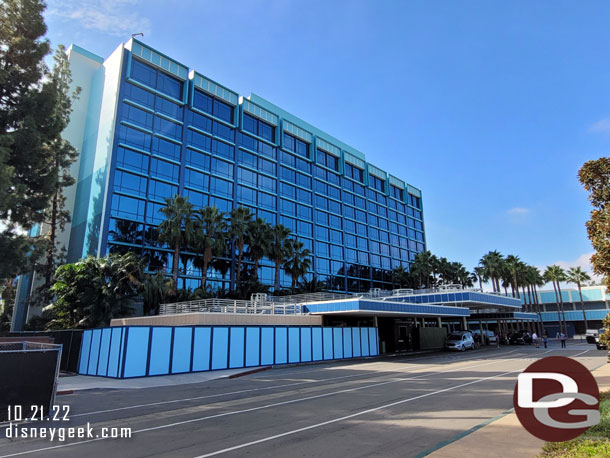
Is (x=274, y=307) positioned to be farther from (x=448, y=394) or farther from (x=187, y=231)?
(x=448, y=394)

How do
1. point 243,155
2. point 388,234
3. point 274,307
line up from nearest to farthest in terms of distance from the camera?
point 274,307
point 243,155
point 388,234

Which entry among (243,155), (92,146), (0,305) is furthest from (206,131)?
(0,305)

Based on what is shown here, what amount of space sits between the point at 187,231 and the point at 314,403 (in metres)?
31.0

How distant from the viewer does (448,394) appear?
12.9 meters

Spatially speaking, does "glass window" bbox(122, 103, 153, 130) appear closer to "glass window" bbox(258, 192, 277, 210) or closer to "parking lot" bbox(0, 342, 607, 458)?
"glass window" bbox(258, 192, 277, 210)

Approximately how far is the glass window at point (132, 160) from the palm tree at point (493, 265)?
65672mm

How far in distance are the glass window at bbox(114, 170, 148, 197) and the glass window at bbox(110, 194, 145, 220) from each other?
88cm

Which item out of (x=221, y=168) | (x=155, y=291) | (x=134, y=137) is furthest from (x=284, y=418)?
(x=221, y=168)

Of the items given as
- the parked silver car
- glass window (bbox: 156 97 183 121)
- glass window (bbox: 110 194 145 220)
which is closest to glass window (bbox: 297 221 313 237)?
glass window (bbox: 156 97 183 121)

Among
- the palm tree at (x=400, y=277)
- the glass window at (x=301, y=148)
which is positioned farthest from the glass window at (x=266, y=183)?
the palm tree at (x=400, y=277)

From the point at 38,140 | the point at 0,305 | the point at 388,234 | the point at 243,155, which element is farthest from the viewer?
the point at 388,234

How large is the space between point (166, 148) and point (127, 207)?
9656mm

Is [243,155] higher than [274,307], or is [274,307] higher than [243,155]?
[243,155]

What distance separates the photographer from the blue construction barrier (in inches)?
822
